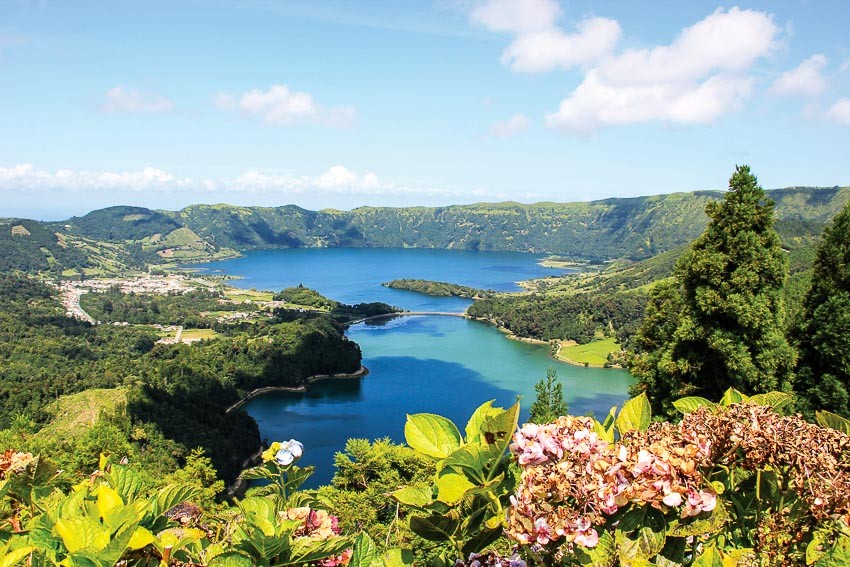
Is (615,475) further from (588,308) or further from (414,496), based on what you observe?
(588,308)

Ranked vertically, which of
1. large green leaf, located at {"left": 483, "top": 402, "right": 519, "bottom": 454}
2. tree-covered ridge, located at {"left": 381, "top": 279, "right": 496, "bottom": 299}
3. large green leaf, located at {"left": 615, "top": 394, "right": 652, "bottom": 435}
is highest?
large green leaf, located at {"left": 483, "top": 402, "right": 519, "bottom": 454}

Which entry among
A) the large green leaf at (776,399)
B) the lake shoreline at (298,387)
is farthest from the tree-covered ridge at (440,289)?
the large green leaf at (776,399)

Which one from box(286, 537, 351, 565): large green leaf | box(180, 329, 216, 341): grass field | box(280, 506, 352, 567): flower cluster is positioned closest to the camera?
box(286, 537, 351, 565): large green leaf

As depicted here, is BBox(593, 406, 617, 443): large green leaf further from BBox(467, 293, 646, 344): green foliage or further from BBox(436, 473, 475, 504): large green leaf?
BBox(467, 293, 646, 344): green foliage

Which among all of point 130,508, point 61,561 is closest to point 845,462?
point 130,508

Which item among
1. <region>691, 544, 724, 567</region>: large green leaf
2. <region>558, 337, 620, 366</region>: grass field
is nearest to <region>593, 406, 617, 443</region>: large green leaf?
<region>691, 544, 724, 567</region>: large green leaf

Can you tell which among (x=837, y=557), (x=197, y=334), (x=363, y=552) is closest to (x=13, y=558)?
(x=363, y=552)
